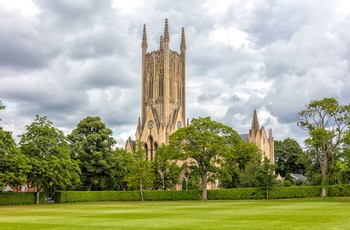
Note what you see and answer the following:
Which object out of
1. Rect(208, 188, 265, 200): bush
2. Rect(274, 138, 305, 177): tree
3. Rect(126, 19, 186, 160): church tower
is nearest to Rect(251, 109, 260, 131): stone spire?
Rect(274, 138, 305, 177): tree

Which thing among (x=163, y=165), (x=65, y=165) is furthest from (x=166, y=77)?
(x=65, y=165)

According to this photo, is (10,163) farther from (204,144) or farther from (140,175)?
(204,144)

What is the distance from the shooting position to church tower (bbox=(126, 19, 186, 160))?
111m

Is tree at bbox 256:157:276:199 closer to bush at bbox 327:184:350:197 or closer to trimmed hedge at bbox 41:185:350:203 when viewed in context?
trimmed hedge at bbox 41:185:350:203

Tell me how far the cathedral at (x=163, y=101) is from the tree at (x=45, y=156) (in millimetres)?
48306

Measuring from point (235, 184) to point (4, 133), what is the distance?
39.3 m

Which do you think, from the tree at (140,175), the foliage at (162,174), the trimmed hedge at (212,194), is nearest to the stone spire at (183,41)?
the foliage at (162,174)

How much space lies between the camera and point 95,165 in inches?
2771

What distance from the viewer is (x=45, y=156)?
60500 mm

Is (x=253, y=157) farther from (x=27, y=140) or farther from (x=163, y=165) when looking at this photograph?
(x=27, y=140)

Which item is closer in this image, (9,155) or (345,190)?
(9,155)

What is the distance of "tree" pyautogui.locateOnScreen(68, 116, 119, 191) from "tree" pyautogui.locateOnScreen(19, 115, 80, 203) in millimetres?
6605

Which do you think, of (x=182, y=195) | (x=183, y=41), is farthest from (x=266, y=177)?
(x=183, y=41)

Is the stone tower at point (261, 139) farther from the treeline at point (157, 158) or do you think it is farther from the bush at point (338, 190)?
the bush at point (338, 190)
